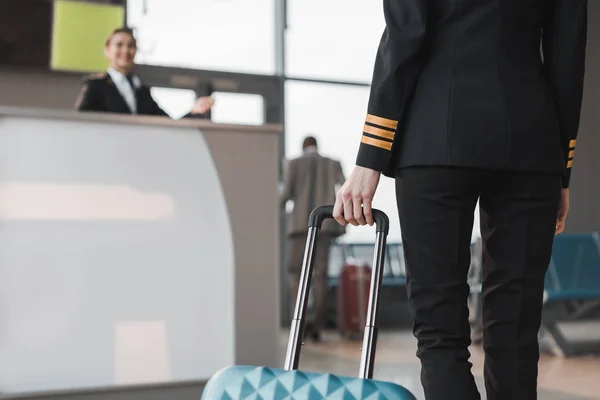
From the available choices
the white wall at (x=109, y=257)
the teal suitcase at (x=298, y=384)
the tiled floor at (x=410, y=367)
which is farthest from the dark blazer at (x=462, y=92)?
the tiled floor at (x=410, y=367)

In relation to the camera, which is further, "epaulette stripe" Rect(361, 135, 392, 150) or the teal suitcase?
"epaulette stripe" Rect(361, 135, 392, 150)

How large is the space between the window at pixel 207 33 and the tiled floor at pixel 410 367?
2525 mm

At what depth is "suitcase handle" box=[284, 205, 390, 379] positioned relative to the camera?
123cm

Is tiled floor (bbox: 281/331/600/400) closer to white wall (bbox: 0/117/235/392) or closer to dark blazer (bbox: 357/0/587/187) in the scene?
white wall (bbox: 0/117/235/392)

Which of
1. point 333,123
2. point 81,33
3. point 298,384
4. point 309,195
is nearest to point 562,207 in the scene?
point 298,384

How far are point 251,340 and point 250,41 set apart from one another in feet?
14.4

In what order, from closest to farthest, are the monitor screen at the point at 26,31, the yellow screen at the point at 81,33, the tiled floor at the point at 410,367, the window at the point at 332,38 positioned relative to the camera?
the tiled floor at the point at 410,367, the monitor screen at the point at 26,31, the yellow screen at the point at 81,33, the window at the point at 332,38

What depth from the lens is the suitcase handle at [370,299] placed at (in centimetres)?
123

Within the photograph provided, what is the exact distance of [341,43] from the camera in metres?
7.30

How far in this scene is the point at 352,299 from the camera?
6.27m

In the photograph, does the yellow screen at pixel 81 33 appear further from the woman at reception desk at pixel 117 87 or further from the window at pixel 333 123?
the woman at reception desk at pixel 117 87

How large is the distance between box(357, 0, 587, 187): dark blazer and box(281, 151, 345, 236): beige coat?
4.48m

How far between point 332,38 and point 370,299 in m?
6.24

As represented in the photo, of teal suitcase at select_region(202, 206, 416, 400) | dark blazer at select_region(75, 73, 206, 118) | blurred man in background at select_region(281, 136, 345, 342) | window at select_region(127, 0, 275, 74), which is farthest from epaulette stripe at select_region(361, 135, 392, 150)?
window at select_region(127, 0, 275, 74)
